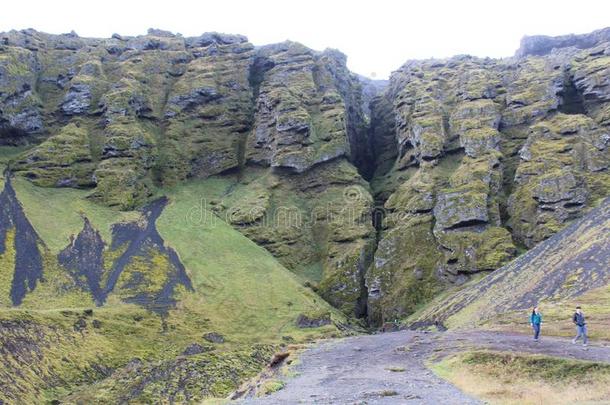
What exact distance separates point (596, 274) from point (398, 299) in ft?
168

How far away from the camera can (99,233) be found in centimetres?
12988

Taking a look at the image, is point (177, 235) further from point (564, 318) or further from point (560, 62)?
point (560, 62)

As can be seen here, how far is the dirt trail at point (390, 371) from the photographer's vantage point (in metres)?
34.2

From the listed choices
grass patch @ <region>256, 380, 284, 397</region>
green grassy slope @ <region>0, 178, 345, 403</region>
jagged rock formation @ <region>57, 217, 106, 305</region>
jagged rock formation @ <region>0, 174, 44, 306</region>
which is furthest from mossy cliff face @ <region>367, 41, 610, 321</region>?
grass patch @ <region>256, 380, 284, 397</region>

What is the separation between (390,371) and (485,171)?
3901 inches

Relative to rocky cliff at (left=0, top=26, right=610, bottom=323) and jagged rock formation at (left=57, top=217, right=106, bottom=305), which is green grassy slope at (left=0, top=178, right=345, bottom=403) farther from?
rocky cliff at (left=0, top=26, right=610, bottom=323)

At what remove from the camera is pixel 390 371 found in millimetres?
45219

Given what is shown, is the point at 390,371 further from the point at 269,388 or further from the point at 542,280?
the point at 542,280

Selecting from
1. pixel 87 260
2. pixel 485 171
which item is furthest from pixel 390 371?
pixel 485 171

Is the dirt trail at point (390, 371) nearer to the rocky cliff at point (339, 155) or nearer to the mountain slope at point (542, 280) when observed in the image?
the mountain slope at point (542, 280)

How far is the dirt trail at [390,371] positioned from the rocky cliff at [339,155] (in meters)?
59.5

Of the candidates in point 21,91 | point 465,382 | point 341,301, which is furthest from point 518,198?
point 21,91

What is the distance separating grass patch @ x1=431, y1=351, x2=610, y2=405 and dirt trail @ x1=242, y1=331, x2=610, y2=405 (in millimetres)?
1702

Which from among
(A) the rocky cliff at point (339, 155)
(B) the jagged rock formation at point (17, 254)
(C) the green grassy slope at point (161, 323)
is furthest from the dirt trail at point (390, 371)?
(B) the jagged rock formation at point (17, 254)
